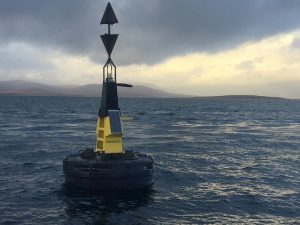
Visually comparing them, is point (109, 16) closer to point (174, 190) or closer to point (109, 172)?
point (109, 172)

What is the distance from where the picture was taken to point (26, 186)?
3191cm

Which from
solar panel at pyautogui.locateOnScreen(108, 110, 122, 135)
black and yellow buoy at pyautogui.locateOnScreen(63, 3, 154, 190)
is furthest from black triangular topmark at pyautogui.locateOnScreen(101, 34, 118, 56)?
solar panel at pyautogui.locateOnScreen(108, 110, 122, 135)

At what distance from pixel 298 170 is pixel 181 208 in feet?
59.0

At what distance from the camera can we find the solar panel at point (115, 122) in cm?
2960

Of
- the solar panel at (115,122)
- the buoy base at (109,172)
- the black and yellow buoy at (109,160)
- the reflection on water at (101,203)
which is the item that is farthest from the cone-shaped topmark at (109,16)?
the reflection on water at (101,203)

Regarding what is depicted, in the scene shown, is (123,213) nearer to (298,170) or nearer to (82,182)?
(82,182)

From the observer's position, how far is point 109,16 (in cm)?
3114

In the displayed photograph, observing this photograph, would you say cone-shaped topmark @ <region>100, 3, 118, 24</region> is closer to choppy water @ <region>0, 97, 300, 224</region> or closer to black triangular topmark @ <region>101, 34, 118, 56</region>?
black triangular topmark @ <region>101, 34, 118, 56</region>

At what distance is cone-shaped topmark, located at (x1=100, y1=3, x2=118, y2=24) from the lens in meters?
31.1

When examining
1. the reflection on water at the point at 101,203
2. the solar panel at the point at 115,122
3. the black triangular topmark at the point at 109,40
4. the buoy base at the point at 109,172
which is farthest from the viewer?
the black triangular topmark at the point at 109,40

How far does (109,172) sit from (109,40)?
33.9 ft

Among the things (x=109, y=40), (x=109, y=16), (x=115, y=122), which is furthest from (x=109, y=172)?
(x=109, y=16)

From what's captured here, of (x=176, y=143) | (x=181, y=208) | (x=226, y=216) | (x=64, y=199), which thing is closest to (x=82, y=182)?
(x=64, y=199)

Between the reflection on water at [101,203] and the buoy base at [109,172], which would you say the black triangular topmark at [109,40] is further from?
the reflection on water at [101,203]
